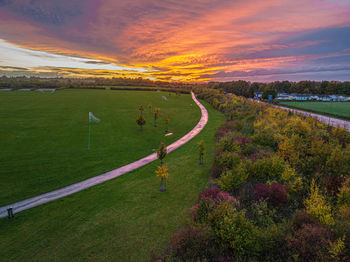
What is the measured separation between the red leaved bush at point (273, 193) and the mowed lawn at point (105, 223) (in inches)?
197

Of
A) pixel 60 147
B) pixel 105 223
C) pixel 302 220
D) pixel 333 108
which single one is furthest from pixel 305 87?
pixel 105 223

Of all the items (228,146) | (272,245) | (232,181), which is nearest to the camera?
(272,245)

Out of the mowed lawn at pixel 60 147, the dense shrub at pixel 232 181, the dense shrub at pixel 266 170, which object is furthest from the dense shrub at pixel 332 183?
the mowed lawn at pixel 60 147

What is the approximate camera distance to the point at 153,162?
2233 centimetres

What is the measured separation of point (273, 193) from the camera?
39.6ft

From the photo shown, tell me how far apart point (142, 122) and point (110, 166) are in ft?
51.1

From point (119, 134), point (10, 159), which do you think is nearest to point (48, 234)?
point (10, 159)

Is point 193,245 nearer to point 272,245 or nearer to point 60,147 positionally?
point 272,245

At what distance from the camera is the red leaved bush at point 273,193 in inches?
461

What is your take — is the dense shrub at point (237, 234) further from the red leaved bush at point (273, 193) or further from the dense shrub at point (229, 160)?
the dense shrub at point (229, 160)

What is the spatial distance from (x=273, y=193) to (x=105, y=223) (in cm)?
1150

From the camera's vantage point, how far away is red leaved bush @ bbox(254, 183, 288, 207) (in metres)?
11.7

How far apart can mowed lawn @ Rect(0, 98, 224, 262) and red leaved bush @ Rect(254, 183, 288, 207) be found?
16.5 feet

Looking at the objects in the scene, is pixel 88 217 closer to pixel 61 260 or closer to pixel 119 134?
pixel 61 260
